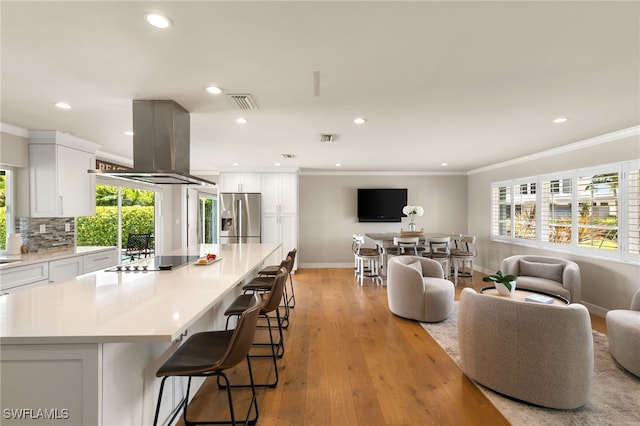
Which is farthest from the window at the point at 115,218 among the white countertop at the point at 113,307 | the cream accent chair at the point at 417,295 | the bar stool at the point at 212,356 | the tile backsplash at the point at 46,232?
the cream accent chair at the point at 417,295

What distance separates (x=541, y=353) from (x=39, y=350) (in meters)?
2.91

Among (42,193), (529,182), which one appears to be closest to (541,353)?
(529,182)

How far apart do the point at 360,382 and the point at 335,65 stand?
8.24 ft

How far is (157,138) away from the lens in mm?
2943

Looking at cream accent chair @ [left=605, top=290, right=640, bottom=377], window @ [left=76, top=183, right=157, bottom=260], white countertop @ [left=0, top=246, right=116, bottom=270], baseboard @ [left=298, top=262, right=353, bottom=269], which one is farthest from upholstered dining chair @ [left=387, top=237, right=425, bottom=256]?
window @ [left=76, top=183, right=157, bottom=260]

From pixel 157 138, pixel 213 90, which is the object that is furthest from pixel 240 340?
pixel 157 138

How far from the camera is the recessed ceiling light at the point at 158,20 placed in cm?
160

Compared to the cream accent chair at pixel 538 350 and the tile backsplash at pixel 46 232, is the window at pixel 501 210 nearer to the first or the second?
the cream accent chair at pixel 538 350

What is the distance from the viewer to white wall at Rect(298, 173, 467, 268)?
25.2ft

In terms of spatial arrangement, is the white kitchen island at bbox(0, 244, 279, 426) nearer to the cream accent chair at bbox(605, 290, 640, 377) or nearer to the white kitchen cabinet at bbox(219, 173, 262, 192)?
the cream accent chair at bbox(605, 290, 640, 377)

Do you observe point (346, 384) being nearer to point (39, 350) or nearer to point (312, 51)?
point (39, 350)

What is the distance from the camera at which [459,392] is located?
2.43 meters

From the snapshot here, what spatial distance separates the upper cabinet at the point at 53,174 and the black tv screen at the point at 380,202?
18.1ft

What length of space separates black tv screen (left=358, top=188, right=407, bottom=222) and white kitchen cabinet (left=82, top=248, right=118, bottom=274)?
16.8 ft
